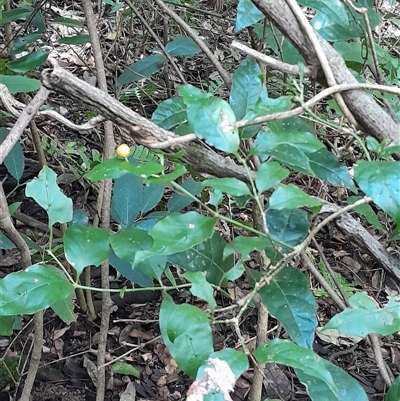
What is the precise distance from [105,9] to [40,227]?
1.43 m

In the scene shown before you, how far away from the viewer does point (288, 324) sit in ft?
2.42

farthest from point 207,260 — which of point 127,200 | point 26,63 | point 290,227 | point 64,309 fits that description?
point 26,63

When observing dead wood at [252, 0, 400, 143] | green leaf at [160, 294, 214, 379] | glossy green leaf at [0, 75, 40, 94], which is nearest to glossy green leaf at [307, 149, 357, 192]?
dead wood at [252, 0, 400, 143]

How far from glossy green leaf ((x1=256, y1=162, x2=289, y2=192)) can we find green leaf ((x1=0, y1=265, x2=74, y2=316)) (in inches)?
10.4

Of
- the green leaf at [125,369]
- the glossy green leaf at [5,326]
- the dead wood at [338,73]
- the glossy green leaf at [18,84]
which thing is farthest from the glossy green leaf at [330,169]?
the green leaf at [125,369]

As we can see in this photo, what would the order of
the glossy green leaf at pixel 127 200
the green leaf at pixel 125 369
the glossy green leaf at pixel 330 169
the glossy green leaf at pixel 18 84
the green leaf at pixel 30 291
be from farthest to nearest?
1. the green leaf at pixel 125 369
2. the glossy green leaf at pixel 127 200
3. the glossy green leaf at pixel 18 84
4. the glossy green leaf at pixel 330 169
5. the green leaf at pixel 30 291

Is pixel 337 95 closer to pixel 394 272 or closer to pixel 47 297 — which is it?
pixel 394 272

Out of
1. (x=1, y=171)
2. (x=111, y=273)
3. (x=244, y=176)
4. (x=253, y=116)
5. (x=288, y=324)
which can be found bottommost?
(x=111, y=273)

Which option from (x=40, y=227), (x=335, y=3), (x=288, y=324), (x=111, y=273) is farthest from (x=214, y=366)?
(x=111, y=273)

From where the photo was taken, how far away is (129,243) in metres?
0.73

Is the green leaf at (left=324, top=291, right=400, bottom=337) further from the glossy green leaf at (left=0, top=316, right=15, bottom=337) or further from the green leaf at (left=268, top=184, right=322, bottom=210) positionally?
the glossy green leaf at (left=0, top=316, right=15, bottom=337)

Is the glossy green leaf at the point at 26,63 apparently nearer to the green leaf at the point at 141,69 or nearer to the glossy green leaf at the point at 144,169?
the green leaf at the point at 141,69

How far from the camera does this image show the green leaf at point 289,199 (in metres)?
0.61

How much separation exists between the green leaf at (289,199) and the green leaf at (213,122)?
7 cm
